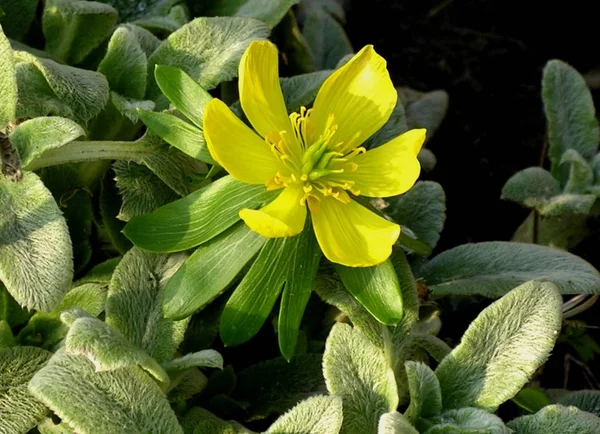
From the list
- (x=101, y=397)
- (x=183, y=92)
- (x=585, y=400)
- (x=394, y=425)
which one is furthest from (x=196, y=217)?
(x=585, y=400)

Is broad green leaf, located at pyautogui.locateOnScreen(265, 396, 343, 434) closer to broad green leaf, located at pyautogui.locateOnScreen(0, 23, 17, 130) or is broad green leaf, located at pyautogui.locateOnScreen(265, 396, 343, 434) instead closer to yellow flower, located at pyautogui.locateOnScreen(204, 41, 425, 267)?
yellow flower, located at pyautogui.locateOnScreen(204, 41, 425, 267)

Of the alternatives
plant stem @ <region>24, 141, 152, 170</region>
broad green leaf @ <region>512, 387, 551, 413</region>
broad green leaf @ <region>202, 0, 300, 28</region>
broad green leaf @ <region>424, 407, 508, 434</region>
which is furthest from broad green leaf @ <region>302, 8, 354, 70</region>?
broad green leaf @ <region>424, 407, 508, 434</region>

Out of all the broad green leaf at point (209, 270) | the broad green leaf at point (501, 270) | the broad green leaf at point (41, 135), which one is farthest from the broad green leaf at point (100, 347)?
the broad green leaf at point (501, 270)

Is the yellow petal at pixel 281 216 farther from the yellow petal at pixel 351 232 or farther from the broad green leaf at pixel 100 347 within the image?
the broad green leaf at pixel 100 347

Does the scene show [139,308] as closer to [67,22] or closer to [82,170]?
[82,170]

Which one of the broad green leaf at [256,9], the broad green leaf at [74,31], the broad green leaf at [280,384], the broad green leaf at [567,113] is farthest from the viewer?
the broad green leaf at [567,113]

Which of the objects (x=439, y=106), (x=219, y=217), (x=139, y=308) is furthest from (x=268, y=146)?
(x=439, y=106)

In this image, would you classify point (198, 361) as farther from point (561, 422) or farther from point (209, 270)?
point (561, 422)
